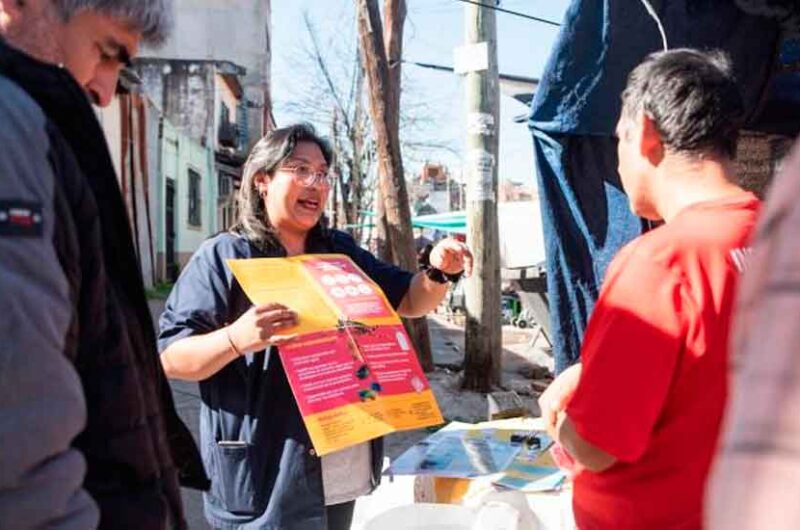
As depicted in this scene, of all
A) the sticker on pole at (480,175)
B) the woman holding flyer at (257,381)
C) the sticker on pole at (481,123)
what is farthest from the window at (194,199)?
the woman holding flyer at (257,381)

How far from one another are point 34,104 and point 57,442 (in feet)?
1.41

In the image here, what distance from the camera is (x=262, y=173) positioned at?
86.7 inches

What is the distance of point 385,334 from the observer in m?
2.13

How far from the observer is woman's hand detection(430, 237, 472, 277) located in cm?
235

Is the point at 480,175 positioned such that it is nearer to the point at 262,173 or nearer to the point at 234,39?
the point at 262,173

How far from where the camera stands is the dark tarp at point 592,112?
226cm

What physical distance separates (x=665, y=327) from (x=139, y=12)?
997mm

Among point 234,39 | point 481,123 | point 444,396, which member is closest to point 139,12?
point 481,123

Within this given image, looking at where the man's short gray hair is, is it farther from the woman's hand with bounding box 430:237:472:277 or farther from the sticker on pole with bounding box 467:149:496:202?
the sticker on pole with bounding box 467:149:496:202

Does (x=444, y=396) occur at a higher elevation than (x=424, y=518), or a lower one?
lower

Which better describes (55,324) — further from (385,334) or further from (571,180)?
(571,180)

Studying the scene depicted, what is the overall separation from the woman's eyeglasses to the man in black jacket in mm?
887

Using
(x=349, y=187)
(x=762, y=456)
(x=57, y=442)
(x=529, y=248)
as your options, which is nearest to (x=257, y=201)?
(x=57, y=442)

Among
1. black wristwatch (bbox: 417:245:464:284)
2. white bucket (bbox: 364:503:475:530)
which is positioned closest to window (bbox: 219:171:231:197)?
black wristwatch (bbox: 417:245:464:284)
